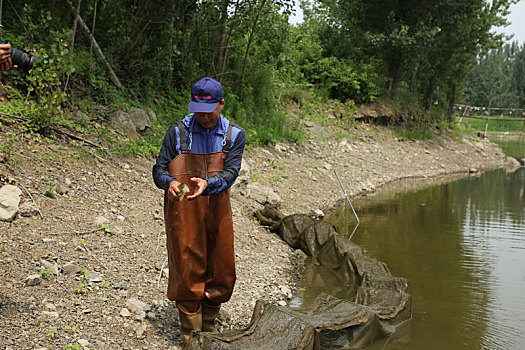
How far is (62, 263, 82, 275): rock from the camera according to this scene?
172 inches

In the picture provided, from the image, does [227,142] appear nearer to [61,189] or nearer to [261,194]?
[61,189]

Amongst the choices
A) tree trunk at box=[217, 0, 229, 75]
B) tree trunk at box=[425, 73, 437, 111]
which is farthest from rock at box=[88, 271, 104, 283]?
tree trunk at box=[425, 73, 437, 111]

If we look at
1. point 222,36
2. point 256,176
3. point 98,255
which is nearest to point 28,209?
point 98,255

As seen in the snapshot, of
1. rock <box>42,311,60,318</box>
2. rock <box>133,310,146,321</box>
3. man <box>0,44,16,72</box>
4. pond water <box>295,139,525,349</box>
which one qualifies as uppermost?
man <box>0,44,16,72</box>

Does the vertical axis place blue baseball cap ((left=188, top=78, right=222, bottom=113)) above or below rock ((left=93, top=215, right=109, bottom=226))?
above

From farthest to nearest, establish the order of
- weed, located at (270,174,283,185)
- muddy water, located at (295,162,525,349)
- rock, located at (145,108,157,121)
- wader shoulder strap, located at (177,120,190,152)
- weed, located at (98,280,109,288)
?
weed, located at (270,174,283,185) < rock, located at (145,108,157,121) < muddy water, located at (295,162,525,349) < weed, located at (98,280,109,288) < wader shoulder strap, located at (177,120,190,152)

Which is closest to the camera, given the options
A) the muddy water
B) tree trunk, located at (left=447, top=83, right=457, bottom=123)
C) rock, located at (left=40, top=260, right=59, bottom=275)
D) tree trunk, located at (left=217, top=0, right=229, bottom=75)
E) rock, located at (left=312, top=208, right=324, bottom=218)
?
rock, located at (left=40, top=260, right=59, bottom=275)

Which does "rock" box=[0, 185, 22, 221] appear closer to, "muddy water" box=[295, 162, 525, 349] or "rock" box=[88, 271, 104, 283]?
"rock" box=[88, 271, 104, 283]

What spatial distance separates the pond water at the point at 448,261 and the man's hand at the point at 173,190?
8.30 ft

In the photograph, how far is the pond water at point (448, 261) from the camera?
5.16 metres

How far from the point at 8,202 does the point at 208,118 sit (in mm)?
2643

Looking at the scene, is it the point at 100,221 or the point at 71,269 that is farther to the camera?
the point at 100,221

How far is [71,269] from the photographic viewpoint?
173 inches

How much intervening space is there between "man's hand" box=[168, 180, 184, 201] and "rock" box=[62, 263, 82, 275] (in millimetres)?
1595
